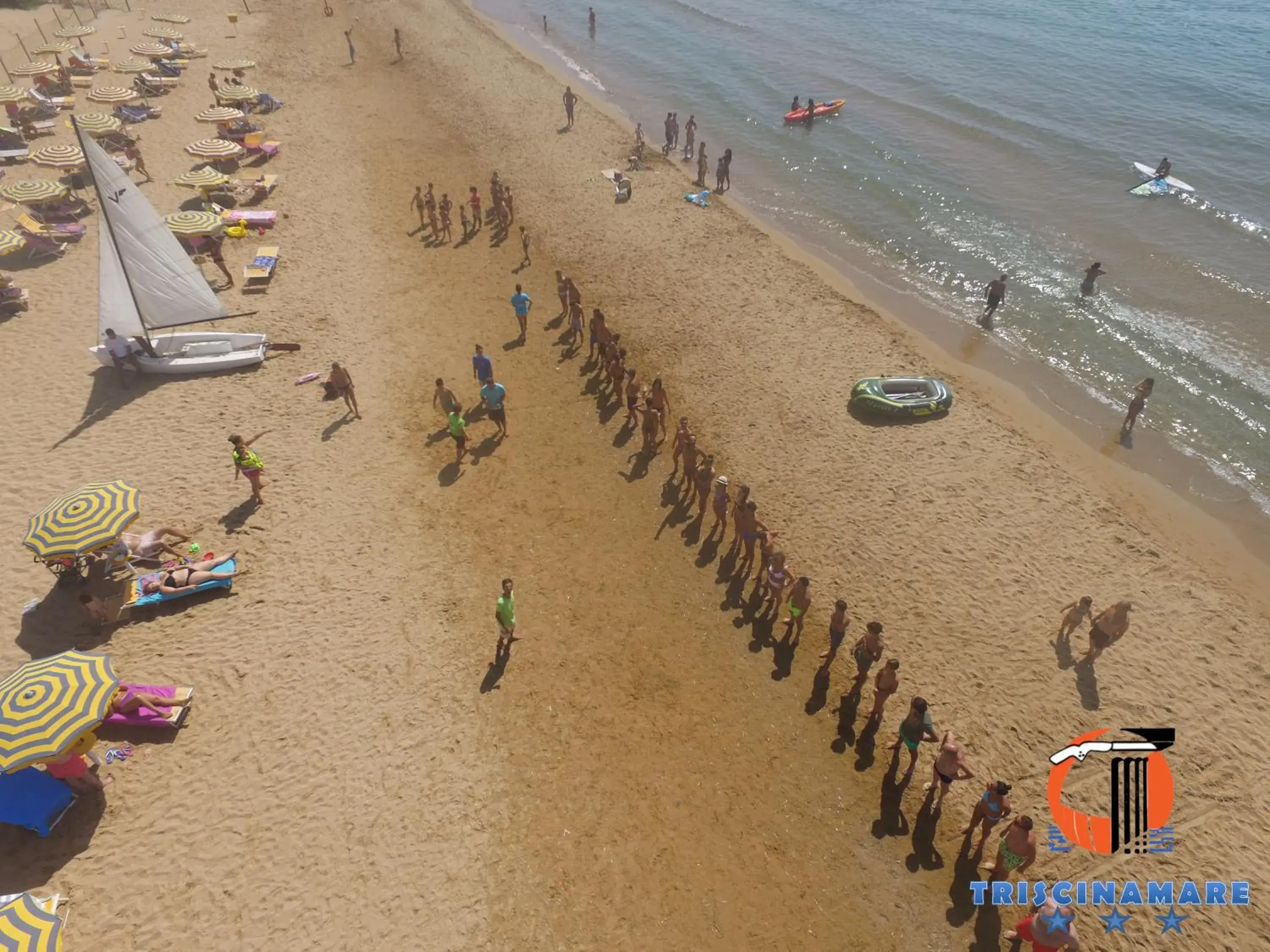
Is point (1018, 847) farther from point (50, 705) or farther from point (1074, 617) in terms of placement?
point (50, 705)

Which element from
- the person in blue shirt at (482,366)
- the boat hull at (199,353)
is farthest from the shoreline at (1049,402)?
the boat hull at (199,353)

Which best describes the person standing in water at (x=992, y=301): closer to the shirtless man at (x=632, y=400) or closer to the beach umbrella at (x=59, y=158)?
the shirtless man at (x=632, y=400)

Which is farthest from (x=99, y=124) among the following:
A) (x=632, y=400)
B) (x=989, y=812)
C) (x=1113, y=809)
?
(x=1113, y=809)

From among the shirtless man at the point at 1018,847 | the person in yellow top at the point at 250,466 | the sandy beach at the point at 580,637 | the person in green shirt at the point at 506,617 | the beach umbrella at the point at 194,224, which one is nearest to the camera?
the shirtless man at the point at 1018,847

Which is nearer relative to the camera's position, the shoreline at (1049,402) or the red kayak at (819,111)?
the shoreline at (1049,402)

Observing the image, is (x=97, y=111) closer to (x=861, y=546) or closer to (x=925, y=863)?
(x=861, y=546)

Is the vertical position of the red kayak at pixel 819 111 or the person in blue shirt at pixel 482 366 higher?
the red kayak at pixel 819 111

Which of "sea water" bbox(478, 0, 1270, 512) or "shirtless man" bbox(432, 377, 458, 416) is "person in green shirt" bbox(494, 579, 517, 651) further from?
"sea water" bbox(478, 0, 1270, 512)
